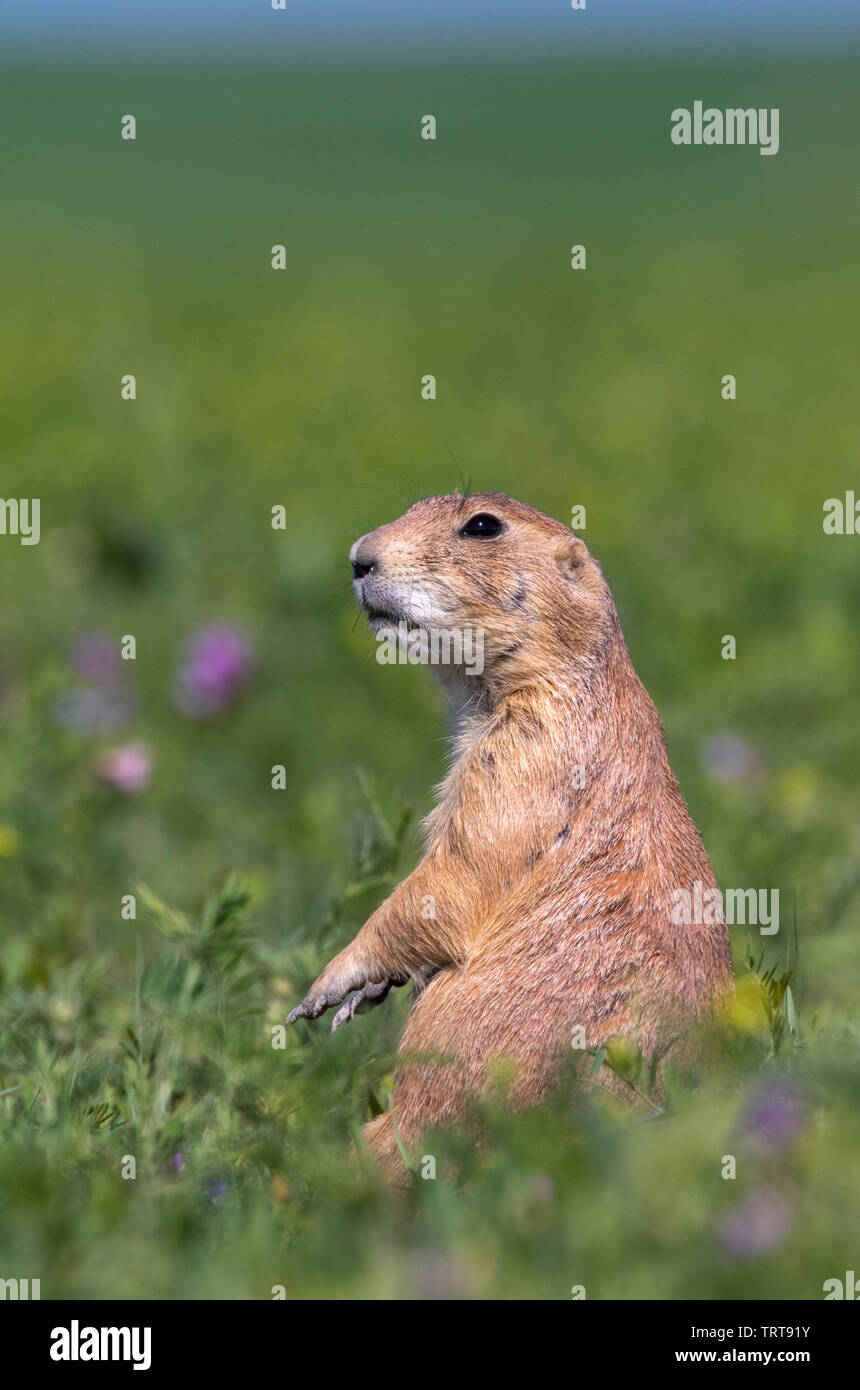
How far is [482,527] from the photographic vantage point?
4586 millimetres

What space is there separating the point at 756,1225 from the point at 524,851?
137 cm

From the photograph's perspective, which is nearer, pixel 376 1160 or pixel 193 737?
pixel 376 1160

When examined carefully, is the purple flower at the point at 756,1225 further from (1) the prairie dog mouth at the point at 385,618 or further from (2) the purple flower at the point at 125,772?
(2) the purple flower at the point at 125,772

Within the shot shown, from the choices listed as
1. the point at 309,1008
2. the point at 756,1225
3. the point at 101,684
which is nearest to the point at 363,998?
the point at 309,1008

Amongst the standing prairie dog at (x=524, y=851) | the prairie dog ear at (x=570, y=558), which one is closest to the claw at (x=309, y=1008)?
the standing prairie dog at (x=524, y=851)

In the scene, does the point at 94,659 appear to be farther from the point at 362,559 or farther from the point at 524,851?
the point at 524,851

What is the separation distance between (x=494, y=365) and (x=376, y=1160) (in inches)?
501

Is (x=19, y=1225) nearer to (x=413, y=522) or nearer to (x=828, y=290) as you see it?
(x=413, y=522)

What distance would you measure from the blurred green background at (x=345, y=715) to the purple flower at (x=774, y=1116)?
0.04ft

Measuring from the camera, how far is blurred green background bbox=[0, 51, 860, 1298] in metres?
3.15
